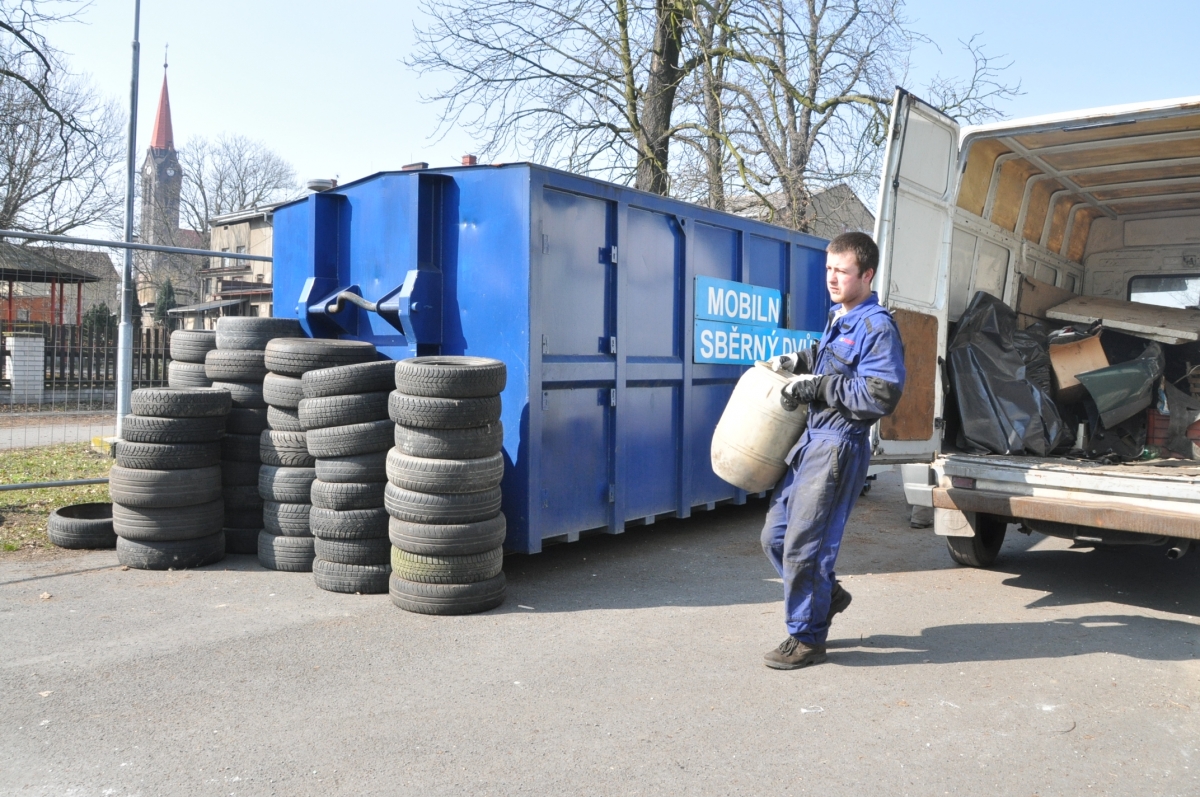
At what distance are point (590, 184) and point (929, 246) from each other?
244cm

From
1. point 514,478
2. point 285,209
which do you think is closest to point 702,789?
point 514,478

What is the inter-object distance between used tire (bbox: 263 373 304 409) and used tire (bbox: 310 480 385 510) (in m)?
0.69

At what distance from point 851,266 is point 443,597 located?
287 centimetres

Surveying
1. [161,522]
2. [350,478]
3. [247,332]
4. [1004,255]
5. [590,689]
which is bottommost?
[590,689]

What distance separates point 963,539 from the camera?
6473 mm

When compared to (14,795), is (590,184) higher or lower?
higher

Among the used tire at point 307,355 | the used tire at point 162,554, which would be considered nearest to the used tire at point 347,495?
the used tire at point 307,355

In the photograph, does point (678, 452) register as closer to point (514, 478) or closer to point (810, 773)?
point (514, 478)

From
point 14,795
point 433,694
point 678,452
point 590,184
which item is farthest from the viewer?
point 678,452

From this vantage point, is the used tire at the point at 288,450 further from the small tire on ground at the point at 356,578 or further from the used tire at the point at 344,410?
the small tire on ground at the point at 356,578

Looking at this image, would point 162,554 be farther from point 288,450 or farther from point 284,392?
point 284,392

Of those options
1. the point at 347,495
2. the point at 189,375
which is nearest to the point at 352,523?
the point at 347,495

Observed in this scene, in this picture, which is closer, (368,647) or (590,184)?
(368,647)

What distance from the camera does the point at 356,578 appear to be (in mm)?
5625
